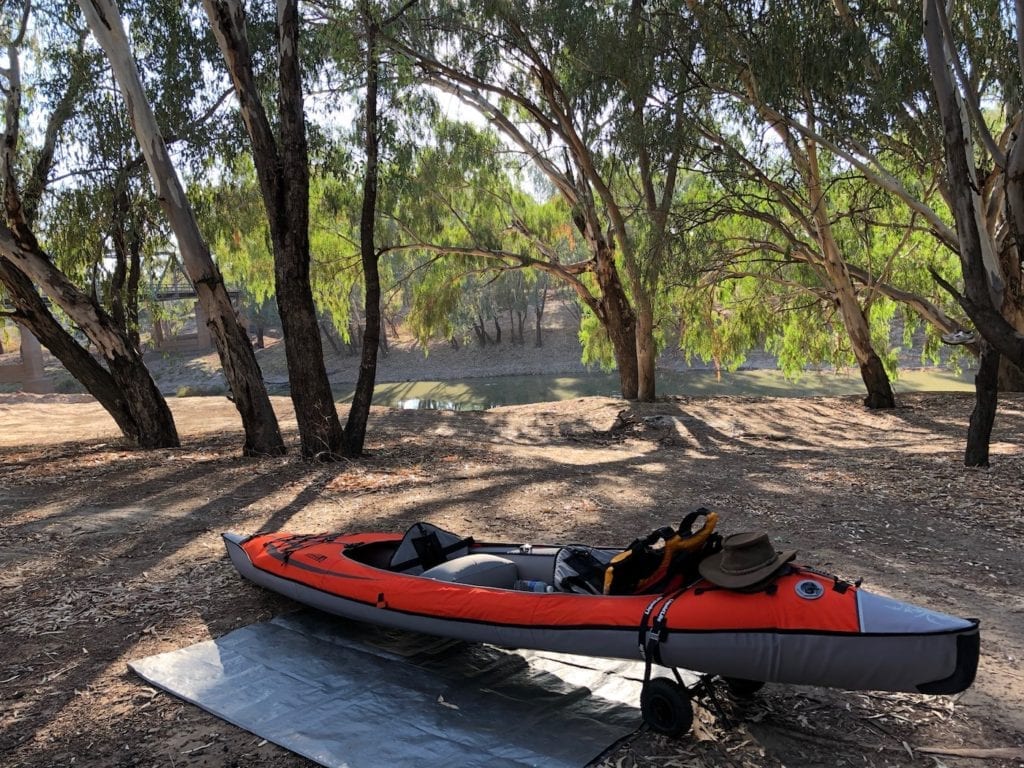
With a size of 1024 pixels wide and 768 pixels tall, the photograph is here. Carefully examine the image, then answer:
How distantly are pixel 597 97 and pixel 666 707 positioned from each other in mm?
7916

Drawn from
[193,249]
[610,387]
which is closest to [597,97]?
[193,249]

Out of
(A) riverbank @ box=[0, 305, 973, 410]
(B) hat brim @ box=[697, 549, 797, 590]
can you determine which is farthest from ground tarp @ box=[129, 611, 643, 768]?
(A) riverbank @ box=[0, 305, 973, 410]

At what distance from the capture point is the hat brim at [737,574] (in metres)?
2.13

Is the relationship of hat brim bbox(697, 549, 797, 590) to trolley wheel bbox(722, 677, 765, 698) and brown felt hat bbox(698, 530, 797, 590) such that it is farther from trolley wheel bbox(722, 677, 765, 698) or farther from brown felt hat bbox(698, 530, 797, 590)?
trolley wheel bbox(722, 677, 765, 698)

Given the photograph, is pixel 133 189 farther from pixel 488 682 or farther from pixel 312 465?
pixel 488 682

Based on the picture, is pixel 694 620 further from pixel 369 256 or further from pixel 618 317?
pixel 618 317

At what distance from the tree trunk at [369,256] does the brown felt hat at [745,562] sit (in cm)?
471

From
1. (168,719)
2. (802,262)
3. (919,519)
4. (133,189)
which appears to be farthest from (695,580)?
(802,262)

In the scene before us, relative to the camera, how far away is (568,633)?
229 centimetres

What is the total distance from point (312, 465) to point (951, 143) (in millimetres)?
5445

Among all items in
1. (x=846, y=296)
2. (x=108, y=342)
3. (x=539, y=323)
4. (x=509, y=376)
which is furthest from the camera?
(x=539, y=323)

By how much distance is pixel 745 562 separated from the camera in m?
2.21

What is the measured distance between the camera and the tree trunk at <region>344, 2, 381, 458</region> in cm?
661

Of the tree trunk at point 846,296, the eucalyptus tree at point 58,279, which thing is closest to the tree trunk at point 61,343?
the eucalyptus tree at point 58,279
